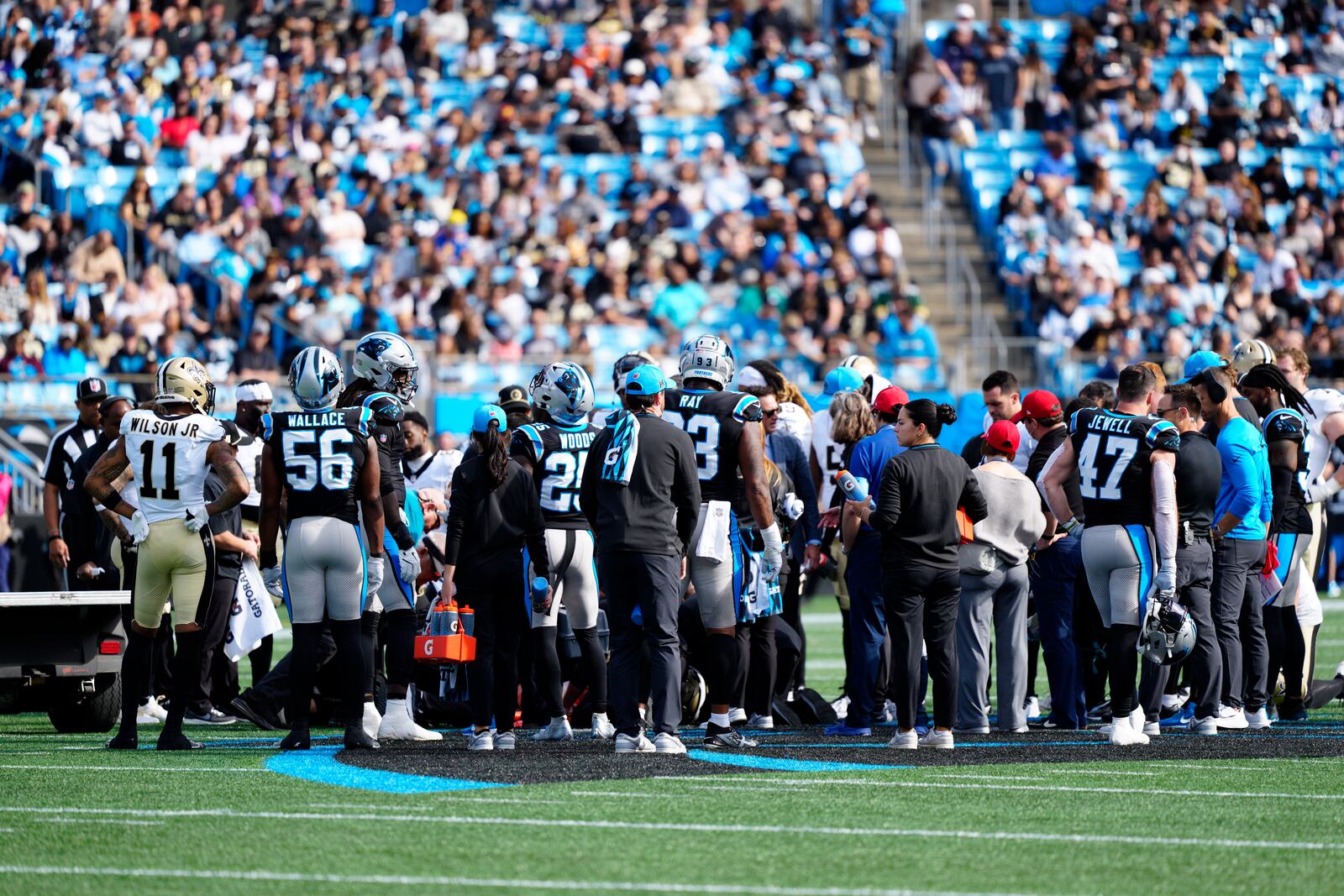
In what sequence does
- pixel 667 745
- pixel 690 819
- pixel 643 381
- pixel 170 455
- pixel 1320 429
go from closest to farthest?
pixel 690 819 < pixel 667 745 < pixel 643 381 < pixel 170 455 < pixel 1320 429

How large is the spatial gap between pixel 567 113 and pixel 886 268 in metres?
4.98

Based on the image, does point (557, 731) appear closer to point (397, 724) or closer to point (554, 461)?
point (397, 724)

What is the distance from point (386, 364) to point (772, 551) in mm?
2149

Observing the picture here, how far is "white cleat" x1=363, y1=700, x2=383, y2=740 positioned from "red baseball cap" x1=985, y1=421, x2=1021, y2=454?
344cm

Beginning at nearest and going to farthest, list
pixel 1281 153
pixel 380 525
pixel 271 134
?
pixel 380 525
pixel 271 134
pixel 1281 153

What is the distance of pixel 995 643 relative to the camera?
10.5 meters

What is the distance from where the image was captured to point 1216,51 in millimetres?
29344

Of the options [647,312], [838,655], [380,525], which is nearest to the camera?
[380,525]

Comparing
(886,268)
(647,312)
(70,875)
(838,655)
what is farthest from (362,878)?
(886,268)

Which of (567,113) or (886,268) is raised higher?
(567,113)

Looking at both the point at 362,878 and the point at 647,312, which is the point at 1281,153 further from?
the point at 362,878

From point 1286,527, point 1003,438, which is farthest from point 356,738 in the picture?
point 1286,527

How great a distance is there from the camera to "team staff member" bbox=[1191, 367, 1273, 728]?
1068 centimetres

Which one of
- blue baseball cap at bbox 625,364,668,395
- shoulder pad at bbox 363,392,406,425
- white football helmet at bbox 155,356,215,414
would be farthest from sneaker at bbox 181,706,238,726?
blue baseball cap at bbox 625,364,668,395
